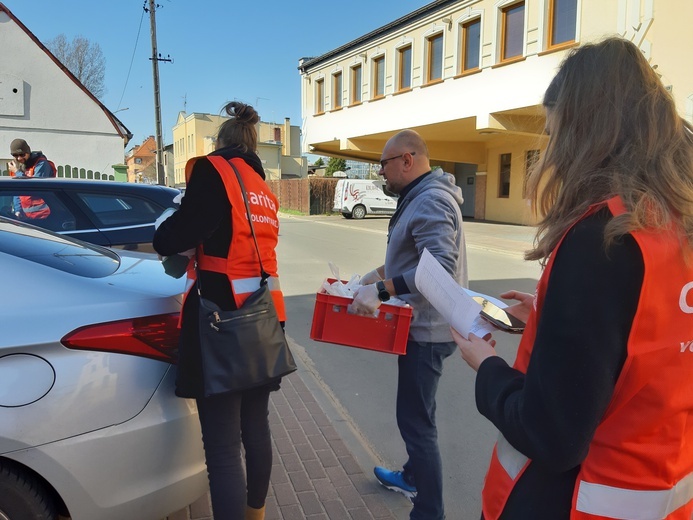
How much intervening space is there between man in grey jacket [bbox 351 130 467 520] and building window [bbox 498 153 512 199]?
20163 mm

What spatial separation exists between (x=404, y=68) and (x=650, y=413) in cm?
2117

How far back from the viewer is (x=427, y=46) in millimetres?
19359

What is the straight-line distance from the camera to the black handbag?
1950 millimetres

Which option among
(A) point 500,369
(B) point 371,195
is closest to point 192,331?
(A) point 500,369

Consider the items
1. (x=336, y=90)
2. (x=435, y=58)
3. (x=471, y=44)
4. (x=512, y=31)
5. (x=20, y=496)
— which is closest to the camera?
(x=20, y=496)

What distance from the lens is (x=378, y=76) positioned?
72.4 ft

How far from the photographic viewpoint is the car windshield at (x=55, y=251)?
2.14 m

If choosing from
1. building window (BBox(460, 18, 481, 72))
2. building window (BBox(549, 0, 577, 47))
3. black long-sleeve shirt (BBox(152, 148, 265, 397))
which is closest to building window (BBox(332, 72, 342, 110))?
building window (BBox(460, 18, 481, 72))

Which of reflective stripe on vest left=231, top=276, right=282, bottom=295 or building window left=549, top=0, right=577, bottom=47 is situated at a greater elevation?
building window left=549, top=0, right=577, bottom=47

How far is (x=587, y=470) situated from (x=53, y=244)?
7.92 ft

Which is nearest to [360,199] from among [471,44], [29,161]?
[471,44]

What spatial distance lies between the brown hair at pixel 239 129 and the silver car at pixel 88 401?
0.72 metres

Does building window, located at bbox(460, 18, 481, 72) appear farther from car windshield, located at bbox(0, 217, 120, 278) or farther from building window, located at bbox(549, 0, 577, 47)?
car windshield, located at bbox(0, 217, 120, 278)

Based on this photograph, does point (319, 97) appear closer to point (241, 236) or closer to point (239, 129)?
point (239, 129)
